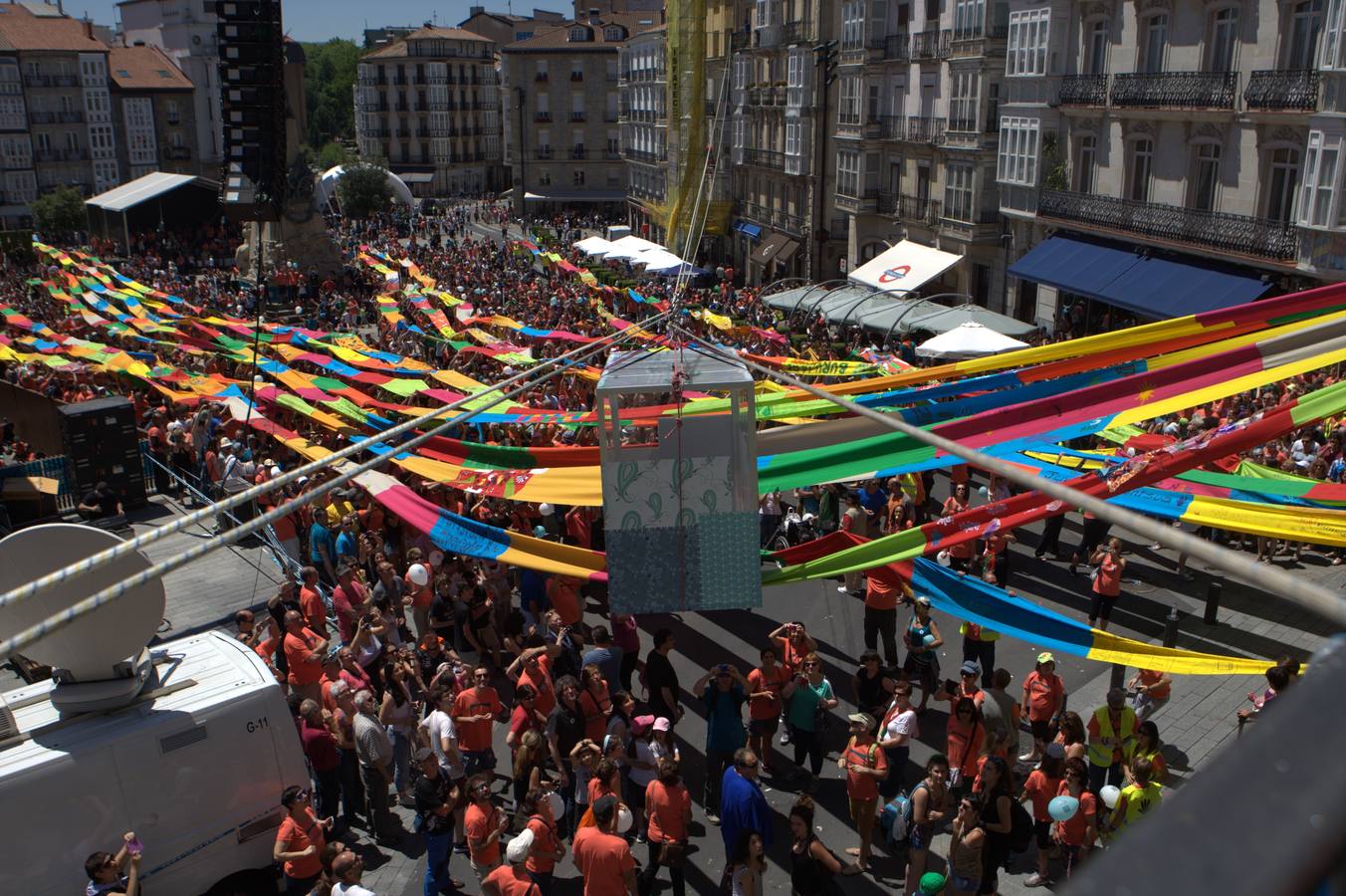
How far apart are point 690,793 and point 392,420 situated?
355 inches

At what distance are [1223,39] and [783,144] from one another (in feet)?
78.2

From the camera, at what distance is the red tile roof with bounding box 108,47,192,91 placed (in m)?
70.9

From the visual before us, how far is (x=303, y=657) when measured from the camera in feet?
32.8

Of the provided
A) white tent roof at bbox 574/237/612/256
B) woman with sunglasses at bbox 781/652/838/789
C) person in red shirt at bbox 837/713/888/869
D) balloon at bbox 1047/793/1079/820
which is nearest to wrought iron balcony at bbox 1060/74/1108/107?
white tent roof at bbox 574/237/612/256

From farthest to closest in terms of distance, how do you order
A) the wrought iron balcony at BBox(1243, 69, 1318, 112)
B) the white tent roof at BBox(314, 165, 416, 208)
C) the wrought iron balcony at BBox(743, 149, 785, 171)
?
1. the white tent roof at BBox(314, 165, 416, 208)
2. the wrought iron balcony at BBox(743, 149, 785, 171)
3. the wrought iron balcony at BBox(1243, 69, 1318, 112)

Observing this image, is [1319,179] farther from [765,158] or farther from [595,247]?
[765,158]

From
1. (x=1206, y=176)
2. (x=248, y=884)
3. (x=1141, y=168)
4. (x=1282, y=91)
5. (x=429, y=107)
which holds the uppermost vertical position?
(x=429, y=107)

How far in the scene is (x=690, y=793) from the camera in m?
9.75

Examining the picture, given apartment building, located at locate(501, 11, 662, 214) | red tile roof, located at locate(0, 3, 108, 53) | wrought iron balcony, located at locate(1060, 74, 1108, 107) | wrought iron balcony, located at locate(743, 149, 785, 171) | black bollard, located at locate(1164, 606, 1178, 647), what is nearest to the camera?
black bollard, located at locate(1164, 606, 1178, 647)

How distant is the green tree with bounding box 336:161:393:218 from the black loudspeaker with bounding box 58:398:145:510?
48.3m

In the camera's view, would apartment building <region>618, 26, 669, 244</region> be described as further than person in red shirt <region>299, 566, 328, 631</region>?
Yes

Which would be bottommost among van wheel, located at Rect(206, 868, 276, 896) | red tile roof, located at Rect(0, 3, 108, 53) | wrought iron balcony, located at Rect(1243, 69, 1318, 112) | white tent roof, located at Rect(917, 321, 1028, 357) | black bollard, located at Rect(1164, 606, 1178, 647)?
van wheel, located at Rect(206, 868, 276, 896)

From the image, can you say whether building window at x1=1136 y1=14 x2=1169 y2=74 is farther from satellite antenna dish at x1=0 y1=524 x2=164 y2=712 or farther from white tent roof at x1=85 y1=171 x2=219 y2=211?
white tent roof at x1=85 y1=171 x2=219 y2=211

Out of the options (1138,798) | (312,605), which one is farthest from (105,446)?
(1138,798)
